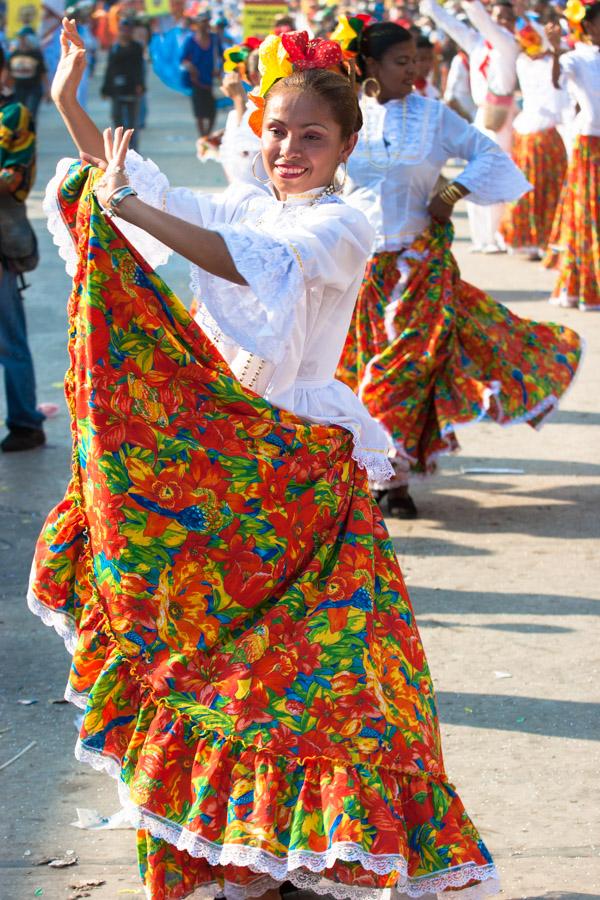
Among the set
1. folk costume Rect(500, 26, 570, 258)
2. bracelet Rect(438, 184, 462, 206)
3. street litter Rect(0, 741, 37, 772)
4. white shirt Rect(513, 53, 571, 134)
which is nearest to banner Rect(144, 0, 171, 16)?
folk costume Rect(500, 26, 570, 258)

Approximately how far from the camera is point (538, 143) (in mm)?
13023

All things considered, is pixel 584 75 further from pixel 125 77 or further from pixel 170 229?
pixel 125 77

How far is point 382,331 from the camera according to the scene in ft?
21.2

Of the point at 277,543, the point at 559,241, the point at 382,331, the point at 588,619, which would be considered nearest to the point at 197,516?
the point at 277,543

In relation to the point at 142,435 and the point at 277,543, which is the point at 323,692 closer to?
the point at 277,543

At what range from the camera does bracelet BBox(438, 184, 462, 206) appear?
6.23m

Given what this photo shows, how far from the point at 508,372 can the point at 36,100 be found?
16134 millimetres

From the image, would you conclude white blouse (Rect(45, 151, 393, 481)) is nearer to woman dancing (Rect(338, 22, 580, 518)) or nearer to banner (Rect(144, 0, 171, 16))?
woman dancing (Rect(338, 22, 580, 518))

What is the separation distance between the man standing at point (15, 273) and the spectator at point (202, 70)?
14.3m

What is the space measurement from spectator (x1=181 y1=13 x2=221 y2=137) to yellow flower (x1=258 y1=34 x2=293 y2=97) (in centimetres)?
1840

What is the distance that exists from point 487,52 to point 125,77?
8371 mm

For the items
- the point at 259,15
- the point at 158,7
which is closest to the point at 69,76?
the point at 259,15

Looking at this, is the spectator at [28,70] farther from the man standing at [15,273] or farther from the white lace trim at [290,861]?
the white lace trim at [290,861]

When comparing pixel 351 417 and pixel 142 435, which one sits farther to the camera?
pixel 351 417
